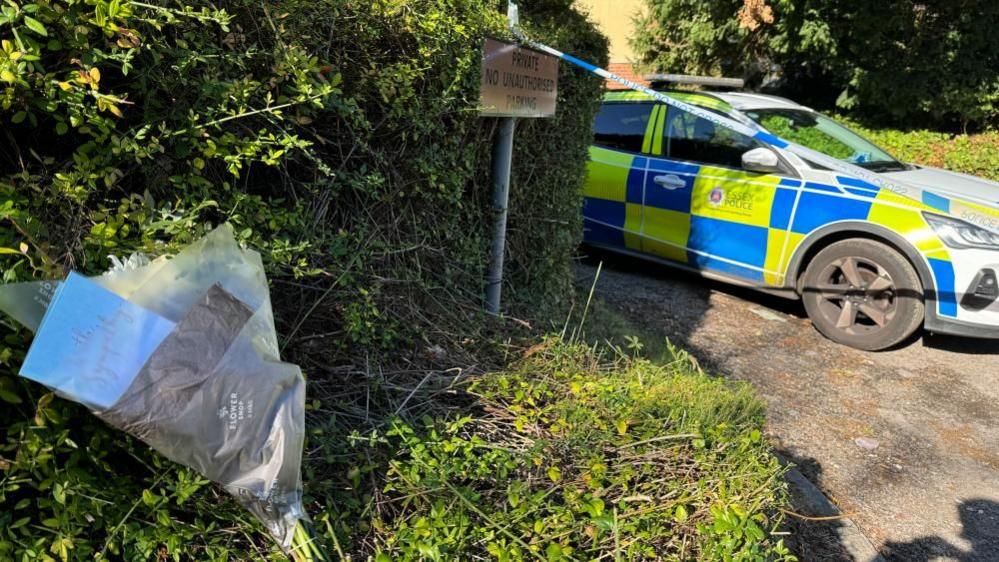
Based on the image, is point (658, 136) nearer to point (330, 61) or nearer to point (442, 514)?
point (330, 61)

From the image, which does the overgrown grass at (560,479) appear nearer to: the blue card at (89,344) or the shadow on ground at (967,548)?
the blue card at (89,344)

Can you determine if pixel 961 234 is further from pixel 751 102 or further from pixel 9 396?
pixel 9 396

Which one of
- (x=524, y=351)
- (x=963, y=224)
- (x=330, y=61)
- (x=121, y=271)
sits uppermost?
(x=330, y=61)

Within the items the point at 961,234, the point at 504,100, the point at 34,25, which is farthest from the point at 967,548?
the point at 34,25

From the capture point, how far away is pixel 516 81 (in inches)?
134

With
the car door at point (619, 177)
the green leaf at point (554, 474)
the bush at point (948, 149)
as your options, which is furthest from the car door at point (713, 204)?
the bush at point (948, 149)

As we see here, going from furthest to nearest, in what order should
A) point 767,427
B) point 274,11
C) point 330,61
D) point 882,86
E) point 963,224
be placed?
1. point 882,86
2. point 963,224
3. point 767,427
4. point 330,61
5. point 274,11

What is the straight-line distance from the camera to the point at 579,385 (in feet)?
9.05

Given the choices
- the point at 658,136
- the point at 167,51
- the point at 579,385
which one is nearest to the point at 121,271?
the point at 167,51

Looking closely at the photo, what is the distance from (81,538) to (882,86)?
12.1 meters

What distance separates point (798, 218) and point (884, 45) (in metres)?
7.39

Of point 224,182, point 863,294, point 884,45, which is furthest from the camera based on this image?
point 884,45

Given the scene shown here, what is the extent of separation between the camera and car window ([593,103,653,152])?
22.1ft

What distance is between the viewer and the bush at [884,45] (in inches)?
417
